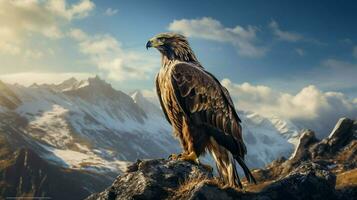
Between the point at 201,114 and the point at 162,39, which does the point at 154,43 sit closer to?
the point at 162,39

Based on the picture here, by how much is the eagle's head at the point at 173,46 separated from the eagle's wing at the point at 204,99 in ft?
2.20

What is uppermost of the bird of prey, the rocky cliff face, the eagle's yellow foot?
the bird of prey

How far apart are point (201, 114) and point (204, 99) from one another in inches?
22.2

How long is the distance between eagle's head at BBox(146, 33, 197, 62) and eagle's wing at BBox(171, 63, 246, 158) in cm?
67

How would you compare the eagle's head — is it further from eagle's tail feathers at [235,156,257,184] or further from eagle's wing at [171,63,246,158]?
eagle's tail feathers at [235,156,257,184]

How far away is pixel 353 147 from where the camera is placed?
136 m

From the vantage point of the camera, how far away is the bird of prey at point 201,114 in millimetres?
17625

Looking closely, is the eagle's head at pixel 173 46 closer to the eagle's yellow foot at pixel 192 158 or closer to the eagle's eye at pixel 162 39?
the eagle's eye at pixel 162 39

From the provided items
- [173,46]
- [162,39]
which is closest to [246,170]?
[173,46]

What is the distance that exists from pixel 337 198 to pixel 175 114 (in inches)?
344

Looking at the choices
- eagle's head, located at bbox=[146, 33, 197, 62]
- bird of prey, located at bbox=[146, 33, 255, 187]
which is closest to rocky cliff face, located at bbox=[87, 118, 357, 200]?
bird of prey, located at bbox=[146, 33, 255, 187]

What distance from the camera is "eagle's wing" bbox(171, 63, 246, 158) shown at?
17766mm

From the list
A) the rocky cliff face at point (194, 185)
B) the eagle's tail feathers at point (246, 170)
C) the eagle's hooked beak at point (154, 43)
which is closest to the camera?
the rocky cliff face at point (194, 185)

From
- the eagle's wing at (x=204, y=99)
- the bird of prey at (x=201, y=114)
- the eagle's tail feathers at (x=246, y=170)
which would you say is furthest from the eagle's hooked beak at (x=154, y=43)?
the eagle's tail feathers at (x=246, y=170)
